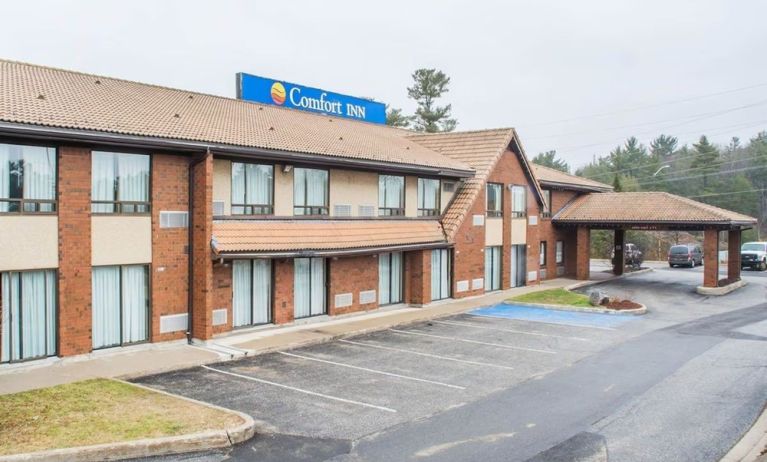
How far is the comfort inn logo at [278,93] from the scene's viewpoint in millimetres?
28531

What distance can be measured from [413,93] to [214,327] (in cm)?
5255

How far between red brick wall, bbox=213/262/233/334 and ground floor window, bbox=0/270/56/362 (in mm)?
4098

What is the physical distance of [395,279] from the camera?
23.8 meters

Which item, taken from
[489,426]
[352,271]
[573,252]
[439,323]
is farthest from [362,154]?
[573,252]

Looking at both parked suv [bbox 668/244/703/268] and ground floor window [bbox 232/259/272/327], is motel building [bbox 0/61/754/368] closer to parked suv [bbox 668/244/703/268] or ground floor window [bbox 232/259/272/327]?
ground floor window [bbox 232/259/272/327]

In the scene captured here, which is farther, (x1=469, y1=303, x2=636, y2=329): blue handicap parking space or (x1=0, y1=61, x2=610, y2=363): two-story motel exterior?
(x1=469, y1=303, x2=636, y2=329): blue handicap parking space

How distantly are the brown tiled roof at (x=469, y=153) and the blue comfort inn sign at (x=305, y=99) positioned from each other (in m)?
3.04

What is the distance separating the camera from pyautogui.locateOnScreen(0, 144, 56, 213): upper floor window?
13523 mm

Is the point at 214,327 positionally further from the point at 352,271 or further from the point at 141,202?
the point at 352,271

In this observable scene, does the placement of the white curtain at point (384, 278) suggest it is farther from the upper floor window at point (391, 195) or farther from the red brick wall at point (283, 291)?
the red brick wall at point (283, 291)

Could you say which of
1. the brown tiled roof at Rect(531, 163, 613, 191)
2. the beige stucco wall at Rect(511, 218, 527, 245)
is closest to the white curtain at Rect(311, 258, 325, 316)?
the beige stucco wall at Rect(511, 218, 527, 245)

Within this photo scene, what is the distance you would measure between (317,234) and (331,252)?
0.82 meters

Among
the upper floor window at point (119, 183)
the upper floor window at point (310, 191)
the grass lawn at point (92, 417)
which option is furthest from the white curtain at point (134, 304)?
the upper floor window at point (310, 191)

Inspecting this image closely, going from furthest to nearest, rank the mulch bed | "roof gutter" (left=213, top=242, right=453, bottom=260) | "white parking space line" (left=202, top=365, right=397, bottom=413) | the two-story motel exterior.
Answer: the mulch bed, "roof gutter" (left=213, top=242, right=453, bottom=260), the two-story motel exterior, "white parking space line" (left=202, top=365, right=397, bottom=413)
